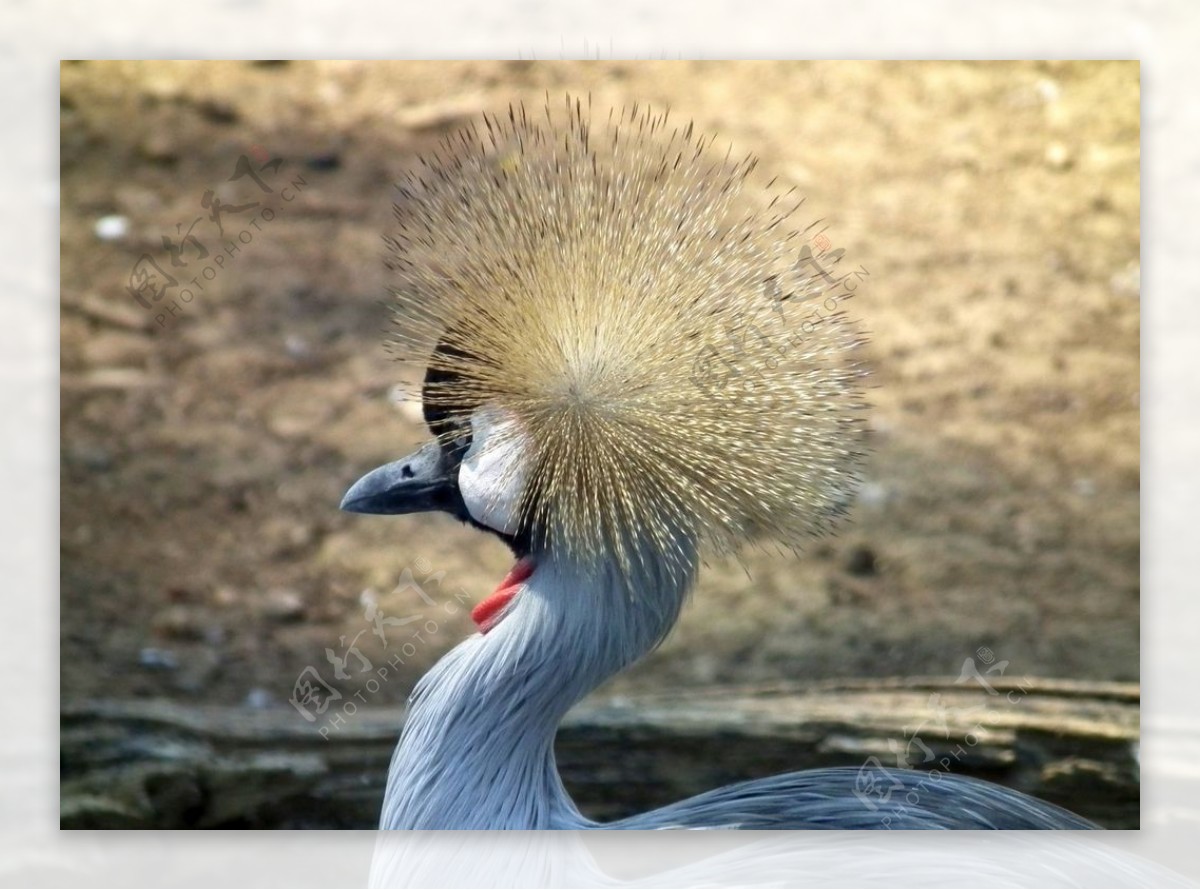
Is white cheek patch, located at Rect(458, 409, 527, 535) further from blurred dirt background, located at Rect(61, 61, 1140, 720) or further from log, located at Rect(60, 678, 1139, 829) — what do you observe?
log, located at Rect(60, 678, 1139, 829)

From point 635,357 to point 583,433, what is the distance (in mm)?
105

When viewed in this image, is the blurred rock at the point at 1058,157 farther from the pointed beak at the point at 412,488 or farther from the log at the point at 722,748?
the pointed beak at the point at 412,488

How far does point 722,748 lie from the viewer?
190 cm

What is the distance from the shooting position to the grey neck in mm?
1623

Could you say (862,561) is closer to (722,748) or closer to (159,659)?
(722,748)

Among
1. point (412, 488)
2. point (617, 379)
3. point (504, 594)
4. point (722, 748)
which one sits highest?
point (617, 379)

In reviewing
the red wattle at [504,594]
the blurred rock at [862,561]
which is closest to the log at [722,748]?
the blurred rock at [862,561]

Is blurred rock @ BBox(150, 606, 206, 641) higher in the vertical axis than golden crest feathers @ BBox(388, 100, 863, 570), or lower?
lower

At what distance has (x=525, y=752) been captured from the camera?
1683mm

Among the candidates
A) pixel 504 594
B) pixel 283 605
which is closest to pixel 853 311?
pixel 504 594

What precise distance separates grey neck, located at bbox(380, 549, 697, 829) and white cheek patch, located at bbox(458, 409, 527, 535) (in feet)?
0.25

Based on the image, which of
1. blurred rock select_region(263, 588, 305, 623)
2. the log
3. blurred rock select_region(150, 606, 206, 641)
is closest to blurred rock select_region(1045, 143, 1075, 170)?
the log

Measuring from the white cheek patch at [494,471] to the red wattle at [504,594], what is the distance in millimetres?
44
